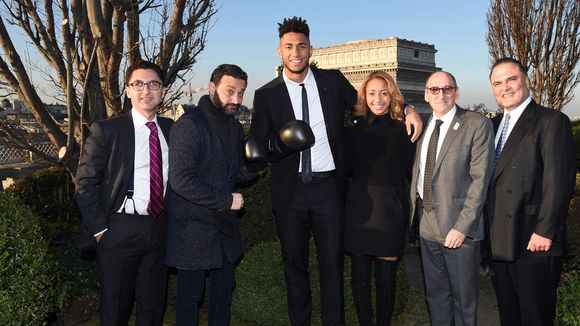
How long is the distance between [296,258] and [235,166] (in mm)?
1087

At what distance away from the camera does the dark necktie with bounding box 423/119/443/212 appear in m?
4.21

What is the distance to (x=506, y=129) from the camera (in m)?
4.21

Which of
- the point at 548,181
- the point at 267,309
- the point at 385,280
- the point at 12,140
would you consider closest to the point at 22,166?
the point at 12,140

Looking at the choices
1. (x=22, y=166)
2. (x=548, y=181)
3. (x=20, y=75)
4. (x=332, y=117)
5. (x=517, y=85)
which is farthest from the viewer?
(x=22, y=166)

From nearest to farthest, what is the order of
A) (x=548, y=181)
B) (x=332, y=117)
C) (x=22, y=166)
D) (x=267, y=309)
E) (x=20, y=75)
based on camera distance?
1. (x=548, y=181)
2. (x=332, y=117)
3. (x=267, y=309)
4. (x=20, y=75)
5. (x=22, y=166)

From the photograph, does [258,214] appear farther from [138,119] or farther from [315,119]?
[138,119]

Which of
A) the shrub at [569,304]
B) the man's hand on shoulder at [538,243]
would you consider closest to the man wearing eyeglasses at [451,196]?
the man's hand on shoulder at [538,243]

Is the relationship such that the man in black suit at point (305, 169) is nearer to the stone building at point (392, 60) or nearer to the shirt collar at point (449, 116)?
the shirt collar at point (449, 116)

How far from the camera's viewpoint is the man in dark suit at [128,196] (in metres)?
3.88

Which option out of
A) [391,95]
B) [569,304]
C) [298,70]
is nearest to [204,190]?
[298,70]

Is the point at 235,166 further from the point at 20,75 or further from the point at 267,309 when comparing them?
the point at 20,75

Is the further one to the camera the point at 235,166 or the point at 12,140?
the point at 12,140

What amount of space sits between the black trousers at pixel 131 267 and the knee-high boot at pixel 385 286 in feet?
6.48

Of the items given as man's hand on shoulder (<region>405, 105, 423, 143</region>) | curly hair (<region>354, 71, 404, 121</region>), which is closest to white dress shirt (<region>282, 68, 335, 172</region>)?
curly hair (<region>354, 71, 404, 121</region>)
